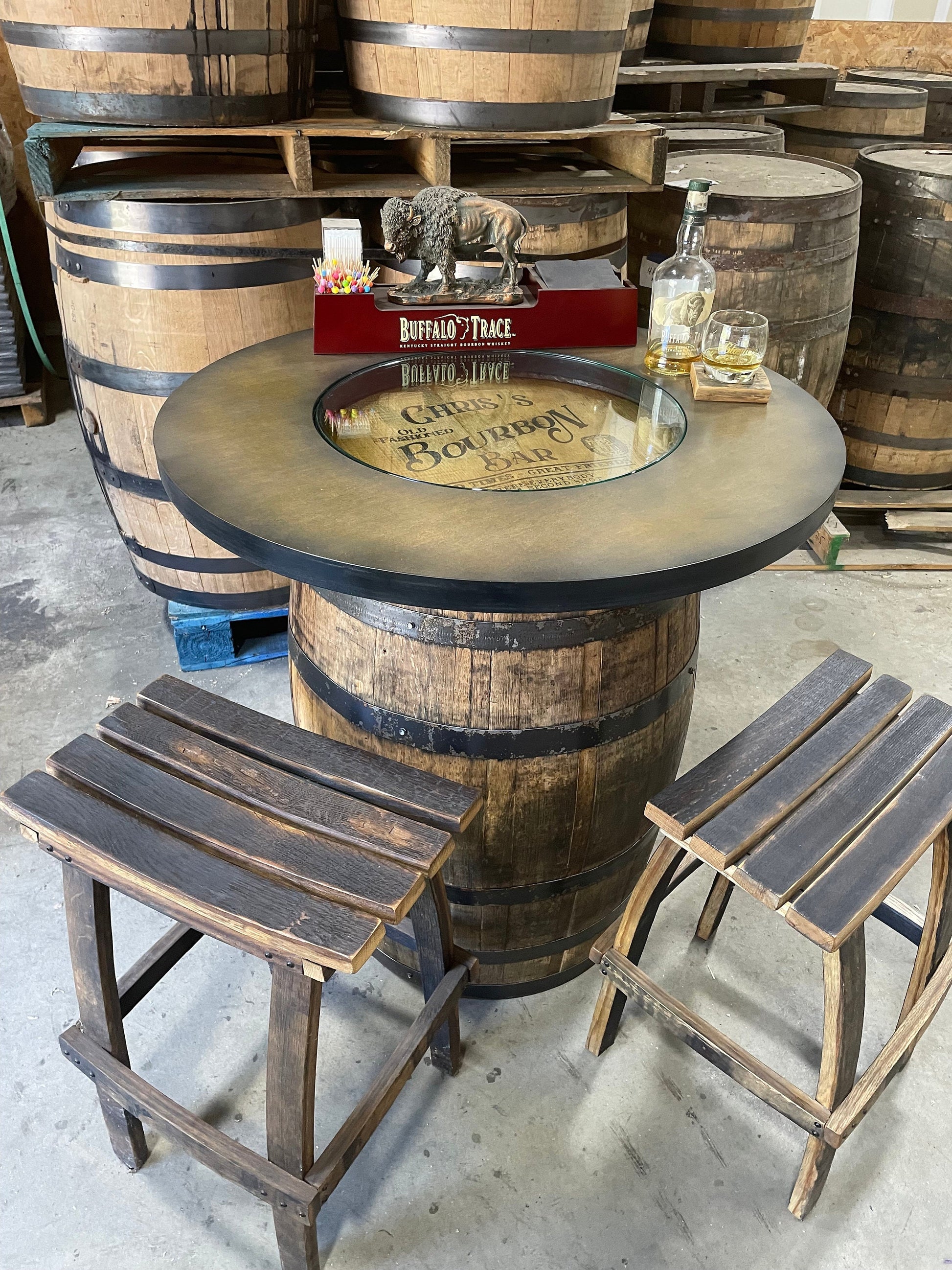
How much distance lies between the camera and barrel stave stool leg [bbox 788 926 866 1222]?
156 cm

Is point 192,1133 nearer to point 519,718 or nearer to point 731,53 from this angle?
point 519,718

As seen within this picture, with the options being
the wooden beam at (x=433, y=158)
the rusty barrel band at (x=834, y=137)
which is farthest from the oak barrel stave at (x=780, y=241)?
the rusty barrel band at (x=834, y=137)

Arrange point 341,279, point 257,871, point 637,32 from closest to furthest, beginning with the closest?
point 257,871
point 341,279
point 637,32

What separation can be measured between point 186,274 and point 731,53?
271cm

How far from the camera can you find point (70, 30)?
6.98 feet

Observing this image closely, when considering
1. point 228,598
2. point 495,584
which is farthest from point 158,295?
point 495,584

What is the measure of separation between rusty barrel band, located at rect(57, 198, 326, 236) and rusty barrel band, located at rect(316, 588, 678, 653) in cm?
129

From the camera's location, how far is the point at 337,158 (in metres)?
2.91

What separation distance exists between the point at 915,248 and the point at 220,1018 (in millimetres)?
3386

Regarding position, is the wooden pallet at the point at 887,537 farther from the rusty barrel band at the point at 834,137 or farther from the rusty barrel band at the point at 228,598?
the rusty barrel band at the point at 228,598

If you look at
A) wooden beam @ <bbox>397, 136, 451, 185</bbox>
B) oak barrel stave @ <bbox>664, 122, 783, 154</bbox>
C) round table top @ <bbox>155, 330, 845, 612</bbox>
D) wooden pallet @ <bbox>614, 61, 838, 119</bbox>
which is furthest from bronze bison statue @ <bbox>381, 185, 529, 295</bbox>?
wooden pallet @ <bbox>614, 61, 838, 119</bbox>

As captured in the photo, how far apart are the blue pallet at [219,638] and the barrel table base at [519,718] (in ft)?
3.59

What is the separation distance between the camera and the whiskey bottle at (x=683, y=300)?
189cm

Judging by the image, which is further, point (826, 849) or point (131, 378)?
point (131, 378)
